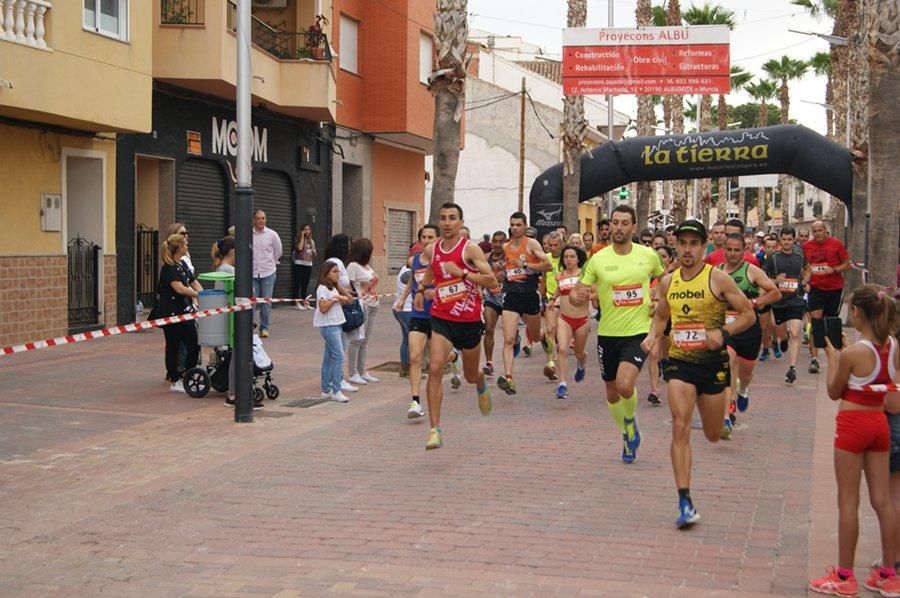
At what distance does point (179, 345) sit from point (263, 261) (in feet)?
19.4

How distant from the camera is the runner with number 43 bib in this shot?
916 centimetres

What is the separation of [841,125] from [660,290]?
3871 centimetres

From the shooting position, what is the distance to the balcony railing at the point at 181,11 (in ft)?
67.4

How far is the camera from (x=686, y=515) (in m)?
7.11

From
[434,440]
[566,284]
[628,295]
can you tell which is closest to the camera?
[434,440]

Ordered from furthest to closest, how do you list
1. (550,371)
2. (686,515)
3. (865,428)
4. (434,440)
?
(550,371) < (434,440) < (686,515) < (865,428)

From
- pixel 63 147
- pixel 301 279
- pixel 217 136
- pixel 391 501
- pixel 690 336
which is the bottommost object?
pixel 391 501

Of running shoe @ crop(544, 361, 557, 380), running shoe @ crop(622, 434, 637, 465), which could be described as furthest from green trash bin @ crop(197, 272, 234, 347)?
running shoe @ crop(622, 434, 637, 465)

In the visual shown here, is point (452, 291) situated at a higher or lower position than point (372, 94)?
lower

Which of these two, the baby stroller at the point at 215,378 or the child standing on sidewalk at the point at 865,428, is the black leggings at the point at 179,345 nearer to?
the baby stroller at the point at 215,378

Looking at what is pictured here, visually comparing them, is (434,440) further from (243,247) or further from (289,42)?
(289,42)

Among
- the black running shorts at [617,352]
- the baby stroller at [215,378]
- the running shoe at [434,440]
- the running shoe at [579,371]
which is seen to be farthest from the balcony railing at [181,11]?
the black running shorts at [617,352]

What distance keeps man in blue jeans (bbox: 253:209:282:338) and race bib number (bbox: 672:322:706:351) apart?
463 inches

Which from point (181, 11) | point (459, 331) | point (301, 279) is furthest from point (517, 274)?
point (301, 279)
